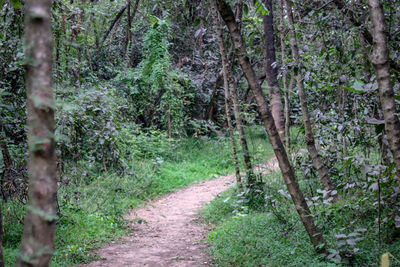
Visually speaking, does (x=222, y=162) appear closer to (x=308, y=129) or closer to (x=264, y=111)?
(x=308, y=129)

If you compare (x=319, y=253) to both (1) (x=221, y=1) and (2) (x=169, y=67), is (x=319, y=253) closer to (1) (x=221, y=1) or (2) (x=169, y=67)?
(1) (x=221, y=1)

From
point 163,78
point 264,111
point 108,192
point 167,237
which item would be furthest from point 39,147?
point 163,78

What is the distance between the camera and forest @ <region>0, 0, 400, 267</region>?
2650 millimetres

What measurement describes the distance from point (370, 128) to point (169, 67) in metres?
10.7

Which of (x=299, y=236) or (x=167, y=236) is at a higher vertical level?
(x=299, y=236)

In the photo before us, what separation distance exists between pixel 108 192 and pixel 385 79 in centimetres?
729

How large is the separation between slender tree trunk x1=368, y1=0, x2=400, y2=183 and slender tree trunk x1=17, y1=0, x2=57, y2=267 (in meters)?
2.31

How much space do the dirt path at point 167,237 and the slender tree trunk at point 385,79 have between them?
3.17m

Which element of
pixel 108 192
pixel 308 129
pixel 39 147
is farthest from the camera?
pixel 108 192

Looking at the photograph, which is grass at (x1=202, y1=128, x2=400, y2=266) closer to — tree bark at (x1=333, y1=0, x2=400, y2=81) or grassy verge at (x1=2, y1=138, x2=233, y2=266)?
tree bark at (x1=333, y1=0, x2=400, y2=81)

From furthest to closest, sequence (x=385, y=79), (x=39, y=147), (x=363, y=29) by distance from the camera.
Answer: (x=363, y=29) < (x=385, y=79) < (x=39, y=147)

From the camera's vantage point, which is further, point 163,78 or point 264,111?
point 163,78

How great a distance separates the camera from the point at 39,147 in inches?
46.8

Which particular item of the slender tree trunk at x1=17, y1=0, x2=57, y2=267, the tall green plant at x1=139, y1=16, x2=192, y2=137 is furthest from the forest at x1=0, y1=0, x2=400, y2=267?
the tall green plant at x1=139, y1=16, x2=192, y2=137
